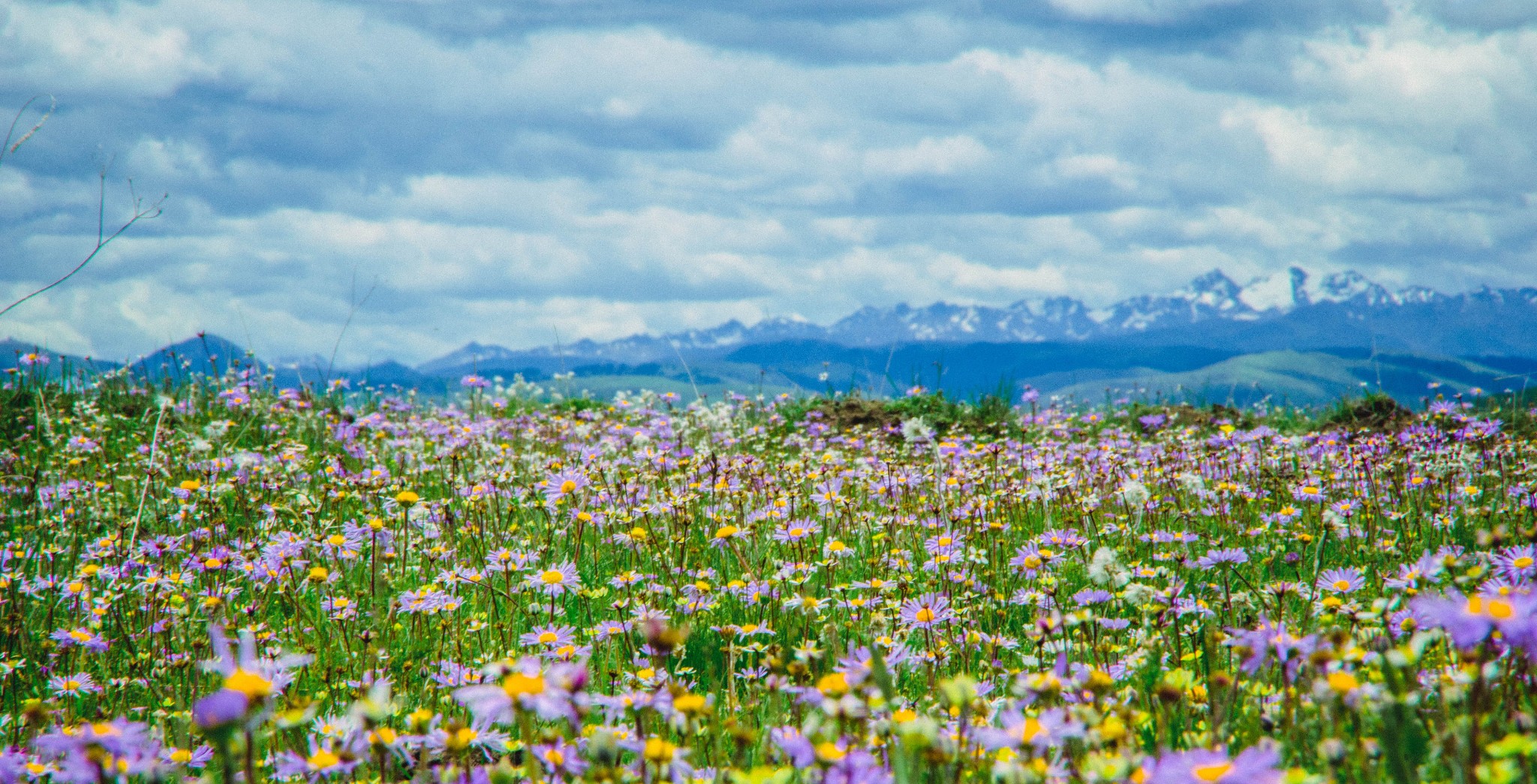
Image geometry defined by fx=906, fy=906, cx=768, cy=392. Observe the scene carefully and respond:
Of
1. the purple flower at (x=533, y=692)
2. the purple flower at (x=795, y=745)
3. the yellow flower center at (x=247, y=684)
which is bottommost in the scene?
the purple flower at (x=795, y=745)

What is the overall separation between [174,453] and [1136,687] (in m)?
7.59

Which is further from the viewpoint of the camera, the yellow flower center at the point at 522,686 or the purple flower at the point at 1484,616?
the purple flower at the point at 1484,616

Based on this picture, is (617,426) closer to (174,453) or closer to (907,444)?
(907,444)

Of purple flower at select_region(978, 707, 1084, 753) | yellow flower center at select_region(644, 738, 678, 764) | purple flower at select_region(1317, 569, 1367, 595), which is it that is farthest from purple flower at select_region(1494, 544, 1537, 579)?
yellow flower center at select_region(644, 738, 678, 764)

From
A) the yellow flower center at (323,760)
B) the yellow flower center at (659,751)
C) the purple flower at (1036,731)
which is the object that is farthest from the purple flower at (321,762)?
the purple flower at (1036,731)

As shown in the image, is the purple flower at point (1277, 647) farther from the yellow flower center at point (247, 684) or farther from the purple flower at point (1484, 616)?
the yellow flower center at point (247, 684)

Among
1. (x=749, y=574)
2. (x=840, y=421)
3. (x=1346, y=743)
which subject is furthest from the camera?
(x=840, y=421)

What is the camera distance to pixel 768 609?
4.09 m

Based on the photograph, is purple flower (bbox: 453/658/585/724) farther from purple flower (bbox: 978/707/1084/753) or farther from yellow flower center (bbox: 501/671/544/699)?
purple flower (bbox: 978/707/1084/753)

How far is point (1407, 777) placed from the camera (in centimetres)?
156

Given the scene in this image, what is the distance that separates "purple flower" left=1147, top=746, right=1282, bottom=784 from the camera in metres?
1.52

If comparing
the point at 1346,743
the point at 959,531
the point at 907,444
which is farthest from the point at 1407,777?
the point at 907,444

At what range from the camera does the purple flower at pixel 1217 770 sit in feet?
4.99

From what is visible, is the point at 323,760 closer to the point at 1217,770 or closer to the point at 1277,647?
the point at 1217,770
